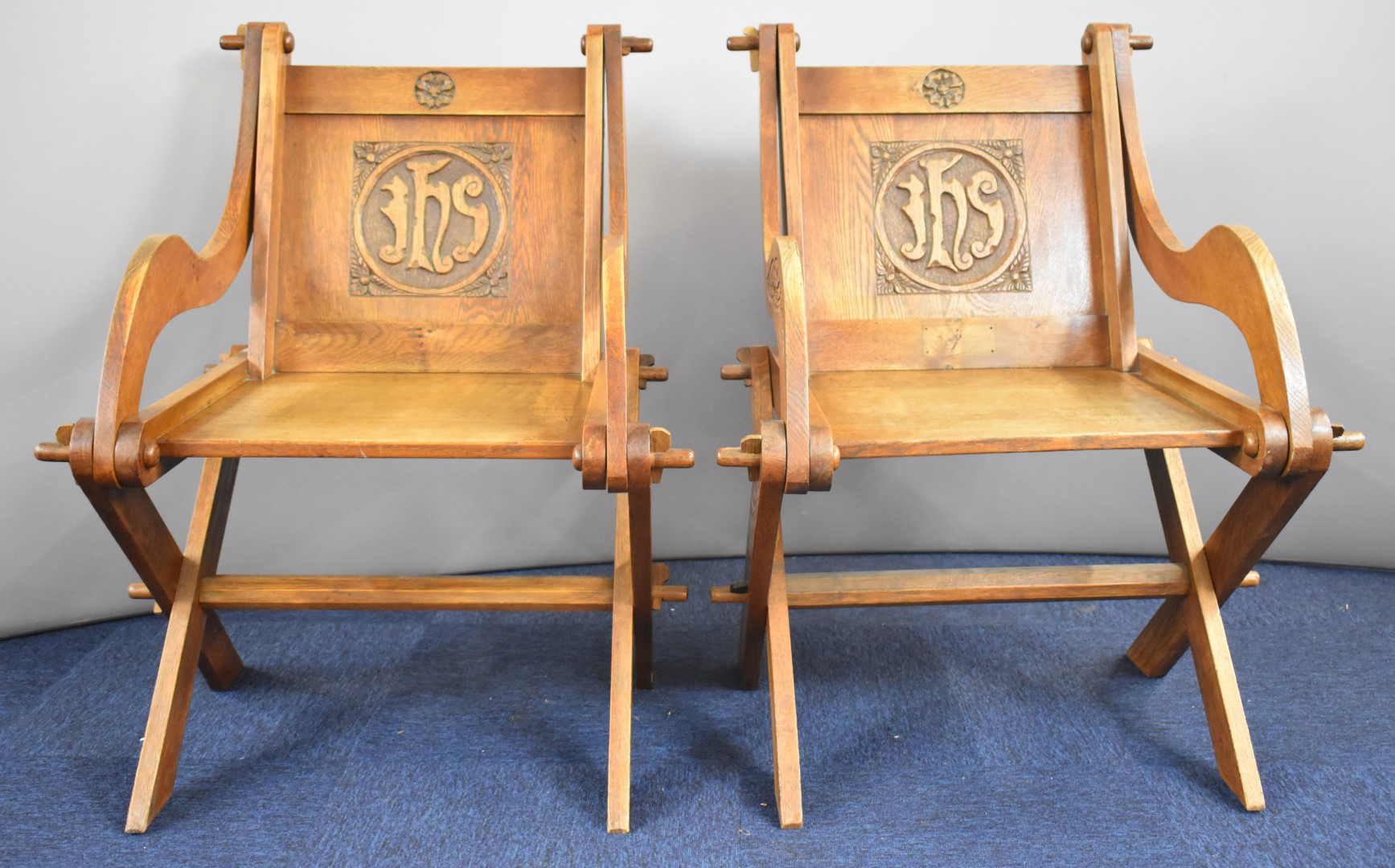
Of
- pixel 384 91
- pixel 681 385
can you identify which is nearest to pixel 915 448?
pixel 681 385

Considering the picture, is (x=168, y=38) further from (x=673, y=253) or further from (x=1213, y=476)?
(x=1213, y=476)

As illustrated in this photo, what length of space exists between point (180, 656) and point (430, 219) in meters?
0.85

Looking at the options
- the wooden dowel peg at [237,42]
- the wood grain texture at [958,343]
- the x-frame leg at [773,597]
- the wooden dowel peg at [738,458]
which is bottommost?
the x-frame leg at [773,597]

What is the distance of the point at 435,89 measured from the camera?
1.82m

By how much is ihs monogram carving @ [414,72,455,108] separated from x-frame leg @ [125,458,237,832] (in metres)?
0.75

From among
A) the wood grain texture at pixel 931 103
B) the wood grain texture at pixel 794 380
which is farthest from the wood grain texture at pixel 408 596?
→ the wood grain texture at pixel 931 103

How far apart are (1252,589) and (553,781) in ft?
5.47

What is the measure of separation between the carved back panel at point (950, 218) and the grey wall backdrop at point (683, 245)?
0.42 m

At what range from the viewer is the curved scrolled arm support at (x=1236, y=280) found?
1.36 meters

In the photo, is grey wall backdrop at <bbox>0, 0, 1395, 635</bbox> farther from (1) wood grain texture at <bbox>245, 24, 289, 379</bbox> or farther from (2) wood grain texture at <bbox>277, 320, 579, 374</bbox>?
(2) wood grain texture at <bbox>277, 320, 579, 374</bbox>

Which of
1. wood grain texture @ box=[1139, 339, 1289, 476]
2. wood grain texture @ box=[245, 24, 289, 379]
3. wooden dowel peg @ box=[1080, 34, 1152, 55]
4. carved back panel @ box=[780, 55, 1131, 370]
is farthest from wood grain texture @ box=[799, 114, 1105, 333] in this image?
wood grain texture @ box=[245, 24, 289, 379]

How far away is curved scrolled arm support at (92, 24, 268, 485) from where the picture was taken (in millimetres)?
1346

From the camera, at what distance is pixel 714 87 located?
218cm

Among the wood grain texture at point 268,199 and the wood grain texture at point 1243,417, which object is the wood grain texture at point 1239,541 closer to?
the wood grain texture at point 1243,417
